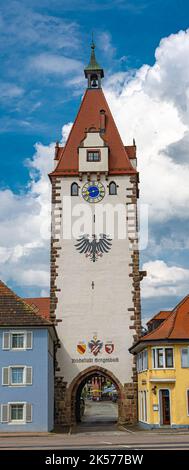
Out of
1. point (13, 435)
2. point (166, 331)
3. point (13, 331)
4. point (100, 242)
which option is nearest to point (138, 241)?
point (100, 242)

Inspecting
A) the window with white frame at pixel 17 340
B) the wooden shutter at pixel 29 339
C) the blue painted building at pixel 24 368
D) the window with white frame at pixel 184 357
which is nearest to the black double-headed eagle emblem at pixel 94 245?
the blue painted building at pixel 24 368

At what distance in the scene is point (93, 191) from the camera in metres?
46.1

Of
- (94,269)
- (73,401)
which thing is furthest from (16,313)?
(73,401)

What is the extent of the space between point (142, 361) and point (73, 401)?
629 cm

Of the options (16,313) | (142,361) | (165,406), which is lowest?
(165,406)

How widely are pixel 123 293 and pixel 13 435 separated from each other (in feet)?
44.4

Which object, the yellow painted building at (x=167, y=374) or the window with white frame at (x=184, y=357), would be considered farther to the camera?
the window with white frame at (x=184, y=357)

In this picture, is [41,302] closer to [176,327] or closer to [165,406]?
[176,327]

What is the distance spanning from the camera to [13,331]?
3747 centimetres

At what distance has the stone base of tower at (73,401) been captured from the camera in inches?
1684

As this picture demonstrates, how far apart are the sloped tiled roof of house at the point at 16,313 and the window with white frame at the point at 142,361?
636 cm

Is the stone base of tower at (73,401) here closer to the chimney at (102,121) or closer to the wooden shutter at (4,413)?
the wooden shutter at (4,413)

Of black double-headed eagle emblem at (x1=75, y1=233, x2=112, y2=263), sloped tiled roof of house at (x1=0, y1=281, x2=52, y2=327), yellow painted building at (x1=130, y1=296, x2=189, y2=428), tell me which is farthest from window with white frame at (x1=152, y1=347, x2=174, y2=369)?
black double-headed eagle emblem at (x1=75, y1=233, x2=112, y2=263)

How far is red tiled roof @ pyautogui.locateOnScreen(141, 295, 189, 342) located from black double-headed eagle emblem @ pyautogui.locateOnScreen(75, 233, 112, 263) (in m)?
7.35
